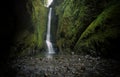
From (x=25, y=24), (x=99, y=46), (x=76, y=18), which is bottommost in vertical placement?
(x=99, y=46)

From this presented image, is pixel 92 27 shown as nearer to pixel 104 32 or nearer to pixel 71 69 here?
pixel 104 32

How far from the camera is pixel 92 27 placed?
14.1 m

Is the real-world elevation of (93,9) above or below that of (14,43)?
above

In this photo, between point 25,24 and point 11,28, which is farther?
point 25,24

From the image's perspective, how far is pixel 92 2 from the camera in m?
16.9

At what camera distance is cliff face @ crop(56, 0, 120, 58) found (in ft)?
36.7

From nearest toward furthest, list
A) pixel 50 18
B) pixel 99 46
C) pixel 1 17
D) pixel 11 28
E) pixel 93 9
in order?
pixel 1 17
pixel 11 28
pixel 99 46
pixel 93 9
pixel 50 18

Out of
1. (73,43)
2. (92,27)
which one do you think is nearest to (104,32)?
(92,27)

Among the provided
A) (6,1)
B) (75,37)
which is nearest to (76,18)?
(75,37)

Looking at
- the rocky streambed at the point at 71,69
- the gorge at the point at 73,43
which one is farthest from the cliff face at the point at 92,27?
the rocky streambed at the point at 71,69

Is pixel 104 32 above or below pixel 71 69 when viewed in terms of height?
above

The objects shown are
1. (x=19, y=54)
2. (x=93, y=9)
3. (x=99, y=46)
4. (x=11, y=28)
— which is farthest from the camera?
(x=93, y=9)

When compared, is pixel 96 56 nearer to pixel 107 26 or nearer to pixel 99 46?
pixel 99 46

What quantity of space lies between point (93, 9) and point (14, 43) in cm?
906
